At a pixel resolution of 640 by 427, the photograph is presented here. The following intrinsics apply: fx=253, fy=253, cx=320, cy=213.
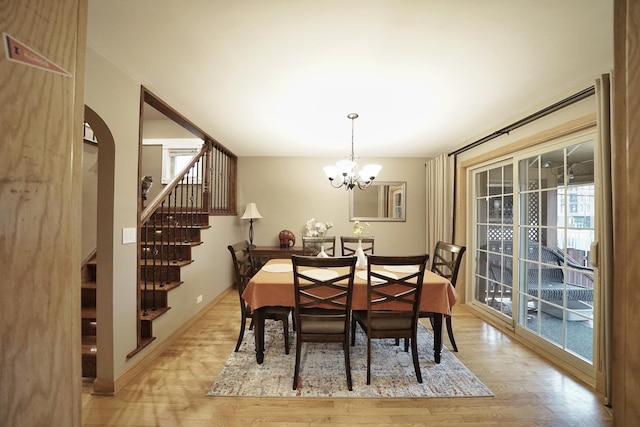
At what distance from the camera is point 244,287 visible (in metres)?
2.47

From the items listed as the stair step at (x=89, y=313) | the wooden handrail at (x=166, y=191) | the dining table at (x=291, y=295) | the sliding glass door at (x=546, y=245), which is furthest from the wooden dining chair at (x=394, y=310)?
the stair step at (x=89, y=313)

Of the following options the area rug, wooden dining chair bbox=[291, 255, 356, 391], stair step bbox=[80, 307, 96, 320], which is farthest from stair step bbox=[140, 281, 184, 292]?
wooden dining chair bbox=[291, 255, 356, 391]

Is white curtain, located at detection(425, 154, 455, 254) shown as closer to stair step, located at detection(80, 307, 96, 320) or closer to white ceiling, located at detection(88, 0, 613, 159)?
white ceiling, located at detection(88, 0, 613, 159)

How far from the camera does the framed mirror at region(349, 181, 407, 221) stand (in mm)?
4516

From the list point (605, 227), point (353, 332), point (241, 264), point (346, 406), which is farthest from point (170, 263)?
point (605, 227)

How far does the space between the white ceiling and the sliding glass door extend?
1.91ft

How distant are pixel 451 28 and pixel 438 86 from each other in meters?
0.65

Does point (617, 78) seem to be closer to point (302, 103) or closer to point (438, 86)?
point (438, 86)

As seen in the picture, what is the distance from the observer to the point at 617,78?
1.96 ft

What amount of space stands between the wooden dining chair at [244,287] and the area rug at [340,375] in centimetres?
21

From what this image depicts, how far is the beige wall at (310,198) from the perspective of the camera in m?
4.52

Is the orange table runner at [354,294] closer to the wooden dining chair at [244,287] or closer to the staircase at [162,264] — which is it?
the wooden dining chair at [244,287]

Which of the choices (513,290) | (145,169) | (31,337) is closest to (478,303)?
(513,290)

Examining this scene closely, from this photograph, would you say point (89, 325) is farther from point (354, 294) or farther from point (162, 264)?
point (354, 294)
